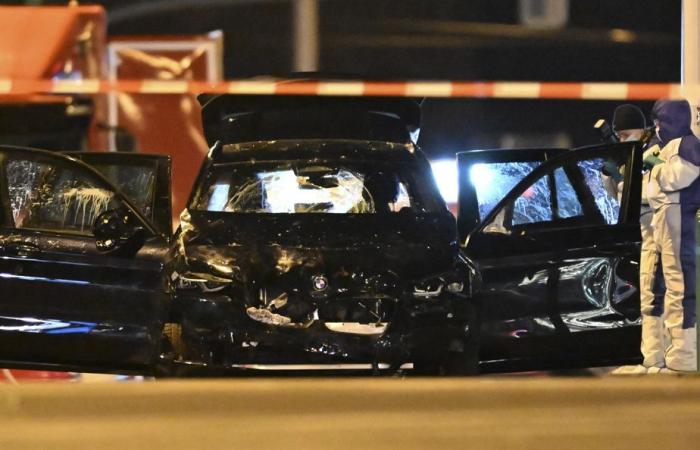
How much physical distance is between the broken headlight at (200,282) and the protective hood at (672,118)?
316cm

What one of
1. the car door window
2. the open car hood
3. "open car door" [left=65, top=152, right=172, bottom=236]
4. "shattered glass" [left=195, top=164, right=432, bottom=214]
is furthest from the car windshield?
the car door window

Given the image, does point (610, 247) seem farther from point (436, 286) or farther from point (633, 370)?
point (436, 286)

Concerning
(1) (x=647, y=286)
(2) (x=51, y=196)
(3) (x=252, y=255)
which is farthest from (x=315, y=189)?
(1) (x=647, y=286)

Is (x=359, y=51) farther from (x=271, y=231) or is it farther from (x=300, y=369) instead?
(x=300, y=369)

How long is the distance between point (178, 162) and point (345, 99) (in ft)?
6.04

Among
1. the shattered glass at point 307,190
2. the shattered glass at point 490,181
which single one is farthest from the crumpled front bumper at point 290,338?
the shattered glass at point 490,181

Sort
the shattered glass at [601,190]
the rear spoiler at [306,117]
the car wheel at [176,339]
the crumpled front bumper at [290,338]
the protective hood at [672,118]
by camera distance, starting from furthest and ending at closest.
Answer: the rear spoiler at [306,117], the shattered glass at [601,190], the protective hood at [672,118], the car wheel at [176,339], the crumpled front bumper at [290,338]

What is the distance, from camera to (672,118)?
7.59m

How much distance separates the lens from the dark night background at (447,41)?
8.20 metres

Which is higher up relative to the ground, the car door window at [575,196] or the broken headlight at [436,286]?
the car door window at [575,196]

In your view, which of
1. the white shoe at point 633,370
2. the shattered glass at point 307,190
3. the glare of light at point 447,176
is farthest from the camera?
the glare of light at point 447,176

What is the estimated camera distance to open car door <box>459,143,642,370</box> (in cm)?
→ 732

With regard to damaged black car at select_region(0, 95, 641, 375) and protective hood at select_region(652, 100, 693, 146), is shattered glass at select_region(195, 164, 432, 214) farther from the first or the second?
protective hood at select_region(652, 100, 693, 146)

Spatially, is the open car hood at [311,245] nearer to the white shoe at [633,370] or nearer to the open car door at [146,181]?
the open car door at [146,181]
